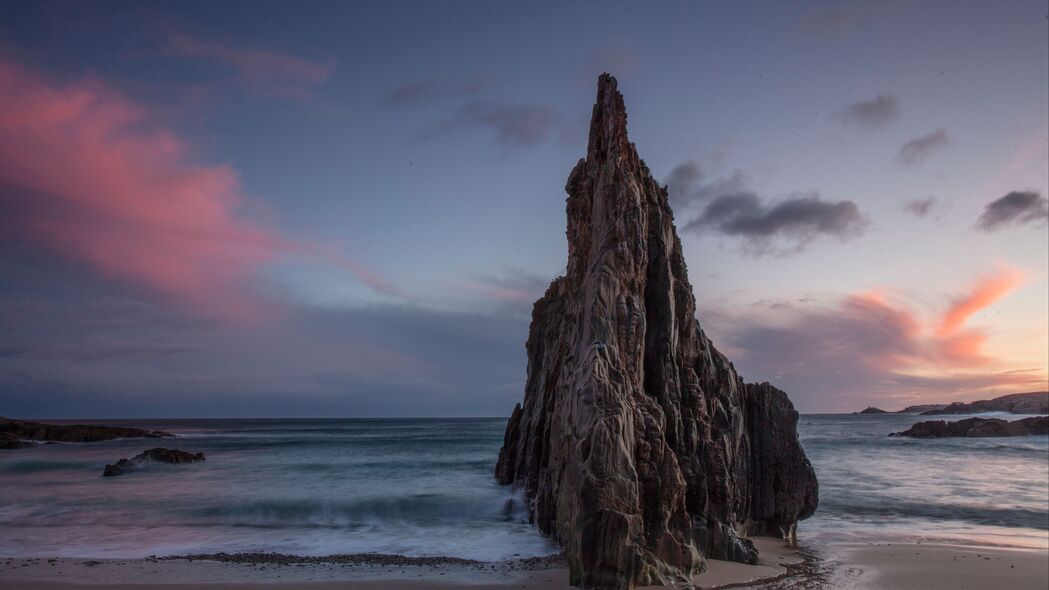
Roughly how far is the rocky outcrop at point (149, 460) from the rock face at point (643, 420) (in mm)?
29010

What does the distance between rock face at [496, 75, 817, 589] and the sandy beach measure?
1.09 m

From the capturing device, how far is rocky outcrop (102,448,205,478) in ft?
118

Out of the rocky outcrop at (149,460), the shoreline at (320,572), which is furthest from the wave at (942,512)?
the rocky outcrop at (149,460)

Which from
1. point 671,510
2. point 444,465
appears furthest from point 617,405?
point 444,465

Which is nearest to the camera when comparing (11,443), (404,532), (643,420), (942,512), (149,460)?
(643,420)

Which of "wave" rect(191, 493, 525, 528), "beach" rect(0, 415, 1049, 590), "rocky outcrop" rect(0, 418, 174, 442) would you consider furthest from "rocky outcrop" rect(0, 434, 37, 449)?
"wave" rect(191, 493, 525, 528)

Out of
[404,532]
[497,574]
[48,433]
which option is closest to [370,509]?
[404,532]

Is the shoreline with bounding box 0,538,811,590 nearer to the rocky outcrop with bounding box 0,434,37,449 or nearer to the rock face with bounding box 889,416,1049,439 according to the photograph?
the rocky outcrop with bounding box 0,434,37,449

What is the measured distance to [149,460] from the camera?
40469 millimetres

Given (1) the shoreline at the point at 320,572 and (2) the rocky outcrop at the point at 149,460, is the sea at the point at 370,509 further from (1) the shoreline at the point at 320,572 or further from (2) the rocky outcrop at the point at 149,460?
(1) the shoreline at the point at 320,572

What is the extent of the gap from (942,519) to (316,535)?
21.8 m

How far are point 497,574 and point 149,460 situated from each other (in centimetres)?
3642

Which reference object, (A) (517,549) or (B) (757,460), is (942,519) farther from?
(A) (517,549)

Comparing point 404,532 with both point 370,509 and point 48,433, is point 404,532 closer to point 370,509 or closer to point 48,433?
point 370,509
